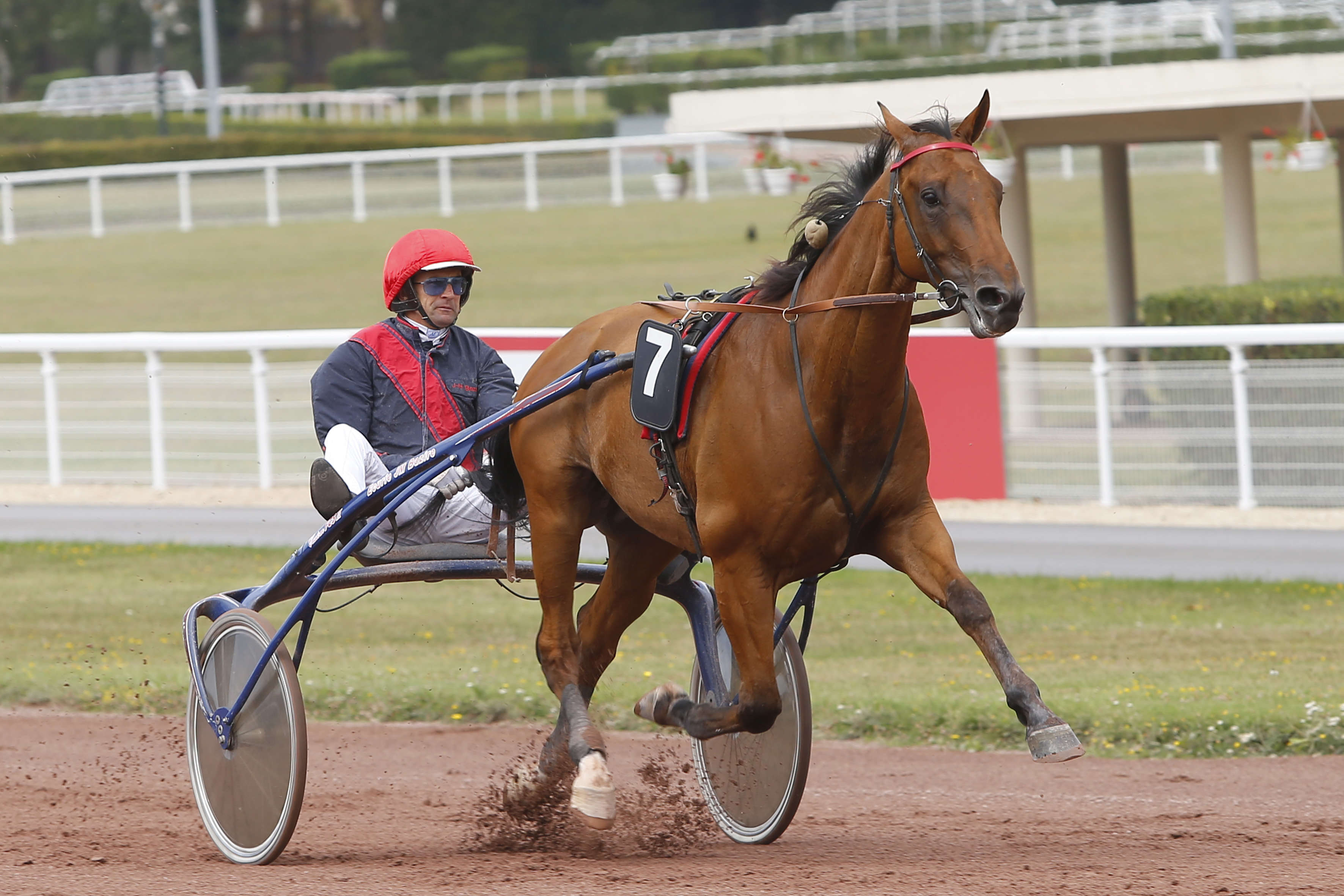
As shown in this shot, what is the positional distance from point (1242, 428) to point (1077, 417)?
38.5 inches

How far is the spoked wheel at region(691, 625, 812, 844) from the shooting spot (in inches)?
183

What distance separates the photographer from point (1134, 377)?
9836mm

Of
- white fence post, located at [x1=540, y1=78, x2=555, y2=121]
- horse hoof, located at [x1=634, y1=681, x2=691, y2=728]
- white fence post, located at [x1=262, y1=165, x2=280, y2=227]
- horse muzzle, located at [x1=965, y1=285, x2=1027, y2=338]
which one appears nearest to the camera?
horse muzzle, located at [x1=965, y1=285, x2=1027, y2=338]

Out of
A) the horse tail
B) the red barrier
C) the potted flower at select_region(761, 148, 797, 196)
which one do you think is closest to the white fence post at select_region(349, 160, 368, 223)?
the potted flower at select_region(761, 148, 797, 196)

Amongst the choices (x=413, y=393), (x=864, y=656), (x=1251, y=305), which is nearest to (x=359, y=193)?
(x=1251, y=305)

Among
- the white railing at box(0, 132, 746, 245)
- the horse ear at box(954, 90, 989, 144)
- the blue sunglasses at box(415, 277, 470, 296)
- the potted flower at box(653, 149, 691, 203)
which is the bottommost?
the blue sunglasses at box(415, 277, 470, 296)

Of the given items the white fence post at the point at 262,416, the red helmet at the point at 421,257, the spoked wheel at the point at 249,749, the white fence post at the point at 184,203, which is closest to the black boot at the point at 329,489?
the spoked wheel at the point at 249,749

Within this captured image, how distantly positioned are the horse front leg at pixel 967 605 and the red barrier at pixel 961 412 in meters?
5.78

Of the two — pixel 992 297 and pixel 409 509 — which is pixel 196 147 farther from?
pixel 992 297

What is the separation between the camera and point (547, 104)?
3297 cm

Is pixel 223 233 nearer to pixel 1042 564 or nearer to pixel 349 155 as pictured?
pixel 349 155

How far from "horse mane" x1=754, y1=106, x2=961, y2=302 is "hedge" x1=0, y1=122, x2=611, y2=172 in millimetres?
23427

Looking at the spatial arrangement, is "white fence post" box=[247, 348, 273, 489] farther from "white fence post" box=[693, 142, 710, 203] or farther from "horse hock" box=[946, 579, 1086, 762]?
"white fence post" box=[693, 142, 710, 203]

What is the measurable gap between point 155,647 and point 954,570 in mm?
5062
